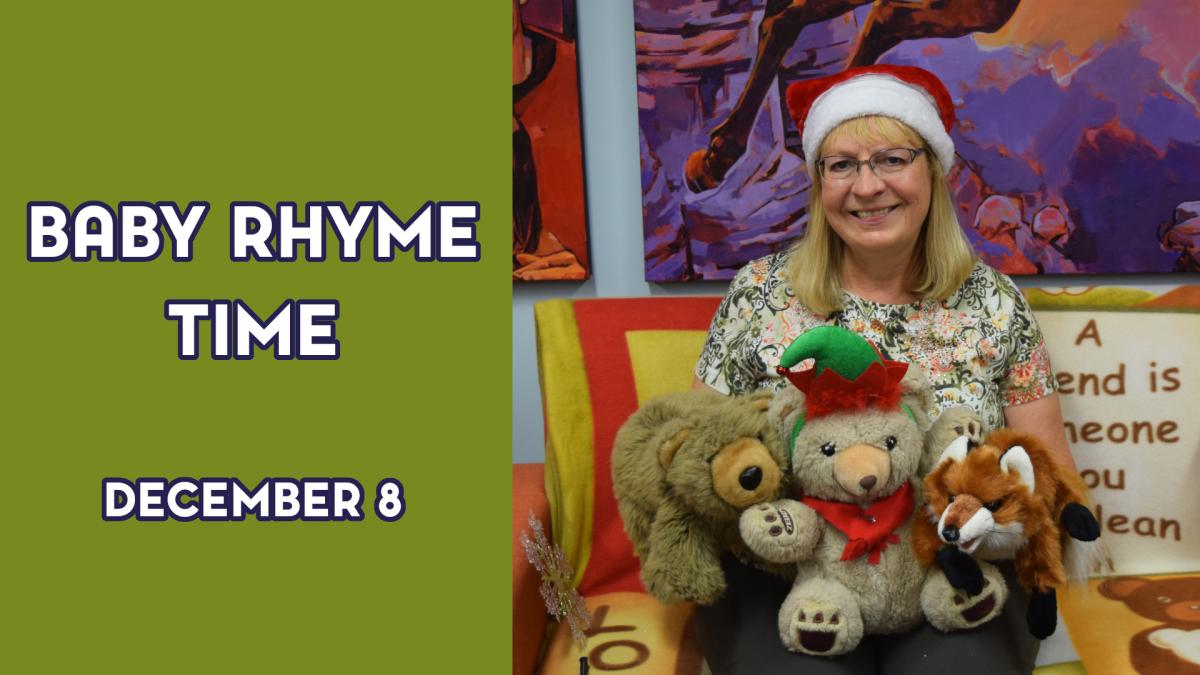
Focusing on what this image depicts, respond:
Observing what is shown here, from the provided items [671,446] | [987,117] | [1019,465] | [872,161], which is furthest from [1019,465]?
[987,117]

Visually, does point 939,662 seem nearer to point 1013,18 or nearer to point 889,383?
point 889,383

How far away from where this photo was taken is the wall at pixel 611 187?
5.57 feet

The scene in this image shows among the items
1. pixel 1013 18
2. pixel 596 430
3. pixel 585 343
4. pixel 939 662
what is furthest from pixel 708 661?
pixel 1013 18

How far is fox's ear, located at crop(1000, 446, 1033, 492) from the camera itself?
1023mm

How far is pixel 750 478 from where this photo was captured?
106cm

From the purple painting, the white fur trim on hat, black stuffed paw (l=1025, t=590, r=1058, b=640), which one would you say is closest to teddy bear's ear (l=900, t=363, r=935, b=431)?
black stuffed paw (l=1025, t=590, r=1058, b=640)

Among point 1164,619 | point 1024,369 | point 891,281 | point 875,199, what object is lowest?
point 1164,619

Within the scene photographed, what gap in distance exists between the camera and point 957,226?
139 cm

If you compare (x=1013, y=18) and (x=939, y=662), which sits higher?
(x=1013, y=18)

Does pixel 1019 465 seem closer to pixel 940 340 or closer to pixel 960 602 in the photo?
pixel 960 602

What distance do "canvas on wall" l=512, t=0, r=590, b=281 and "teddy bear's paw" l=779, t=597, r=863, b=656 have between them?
82 cm

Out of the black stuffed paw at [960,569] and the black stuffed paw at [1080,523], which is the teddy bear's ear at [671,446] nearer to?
the black stuffed paw at [960,569]

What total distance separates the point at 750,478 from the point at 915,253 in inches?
20.5

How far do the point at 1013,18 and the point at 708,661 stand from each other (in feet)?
3.68
